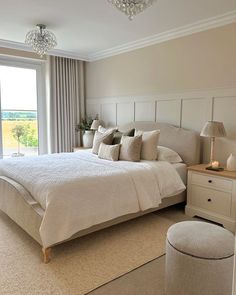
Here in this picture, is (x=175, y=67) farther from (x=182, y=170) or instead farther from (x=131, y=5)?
(x=131, y=5)

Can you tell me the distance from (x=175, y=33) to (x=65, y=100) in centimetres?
262

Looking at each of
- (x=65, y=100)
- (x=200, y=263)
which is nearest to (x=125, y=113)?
(x=65, y=100)

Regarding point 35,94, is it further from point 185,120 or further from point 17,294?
point 17,294

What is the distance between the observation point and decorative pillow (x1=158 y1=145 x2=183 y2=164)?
3.59 metres

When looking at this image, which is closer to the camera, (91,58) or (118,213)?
(118,213)

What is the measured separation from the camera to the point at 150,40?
13.8 feet

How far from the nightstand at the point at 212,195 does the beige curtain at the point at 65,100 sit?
299 cm

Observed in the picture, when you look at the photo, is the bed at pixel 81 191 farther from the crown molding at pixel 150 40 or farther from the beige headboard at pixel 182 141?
the crown molding at pixel 150 40

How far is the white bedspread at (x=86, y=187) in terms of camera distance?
7.50ft

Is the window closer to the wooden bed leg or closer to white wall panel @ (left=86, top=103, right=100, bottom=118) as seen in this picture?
white wall panel @ (left=86, top=103, right=100, bottom=118)

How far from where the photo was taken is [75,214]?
236cm

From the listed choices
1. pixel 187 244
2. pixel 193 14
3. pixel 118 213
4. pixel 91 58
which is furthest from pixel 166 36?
pixel 187 244

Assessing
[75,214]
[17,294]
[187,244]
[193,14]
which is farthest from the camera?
[193,14]

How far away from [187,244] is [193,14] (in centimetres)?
282
